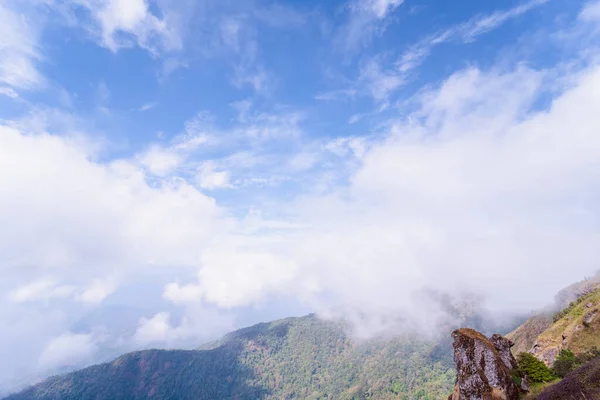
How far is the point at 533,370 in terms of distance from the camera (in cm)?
3769

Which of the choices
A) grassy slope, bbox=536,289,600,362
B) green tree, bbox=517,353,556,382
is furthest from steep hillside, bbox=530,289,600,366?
green tree, bbox=517,353,556,382

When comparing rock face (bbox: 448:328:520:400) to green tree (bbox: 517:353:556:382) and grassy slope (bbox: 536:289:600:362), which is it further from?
grassy slope (bbox: 536:289:600:362)

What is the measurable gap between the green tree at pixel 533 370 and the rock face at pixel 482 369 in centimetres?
106

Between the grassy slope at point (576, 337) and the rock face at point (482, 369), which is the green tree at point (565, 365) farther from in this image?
the grassy slope at point (576, 337)

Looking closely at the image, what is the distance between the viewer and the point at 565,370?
125 ft

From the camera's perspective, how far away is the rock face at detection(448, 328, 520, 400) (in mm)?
34500

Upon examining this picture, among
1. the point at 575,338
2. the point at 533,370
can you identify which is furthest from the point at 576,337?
the point at 533,370

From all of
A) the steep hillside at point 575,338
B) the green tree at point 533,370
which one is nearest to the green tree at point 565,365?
the green tree at point 533,370

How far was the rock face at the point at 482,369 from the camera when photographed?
3450cm

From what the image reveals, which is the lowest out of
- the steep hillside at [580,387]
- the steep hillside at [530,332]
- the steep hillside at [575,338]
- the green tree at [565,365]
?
the steep hillside at [530,332]

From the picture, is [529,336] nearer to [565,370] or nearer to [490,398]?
[565,370]

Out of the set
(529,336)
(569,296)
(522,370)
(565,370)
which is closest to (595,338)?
(565,370)

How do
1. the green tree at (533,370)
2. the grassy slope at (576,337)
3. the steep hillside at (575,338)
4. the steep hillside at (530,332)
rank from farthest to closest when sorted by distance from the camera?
the steep hillside at (530,332)
the steep hillside at (575,338)
the grassy slope at (576,337)
the green tree at (533,370)

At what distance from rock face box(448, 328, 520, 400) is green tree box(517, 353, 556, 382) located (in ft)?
3.47
